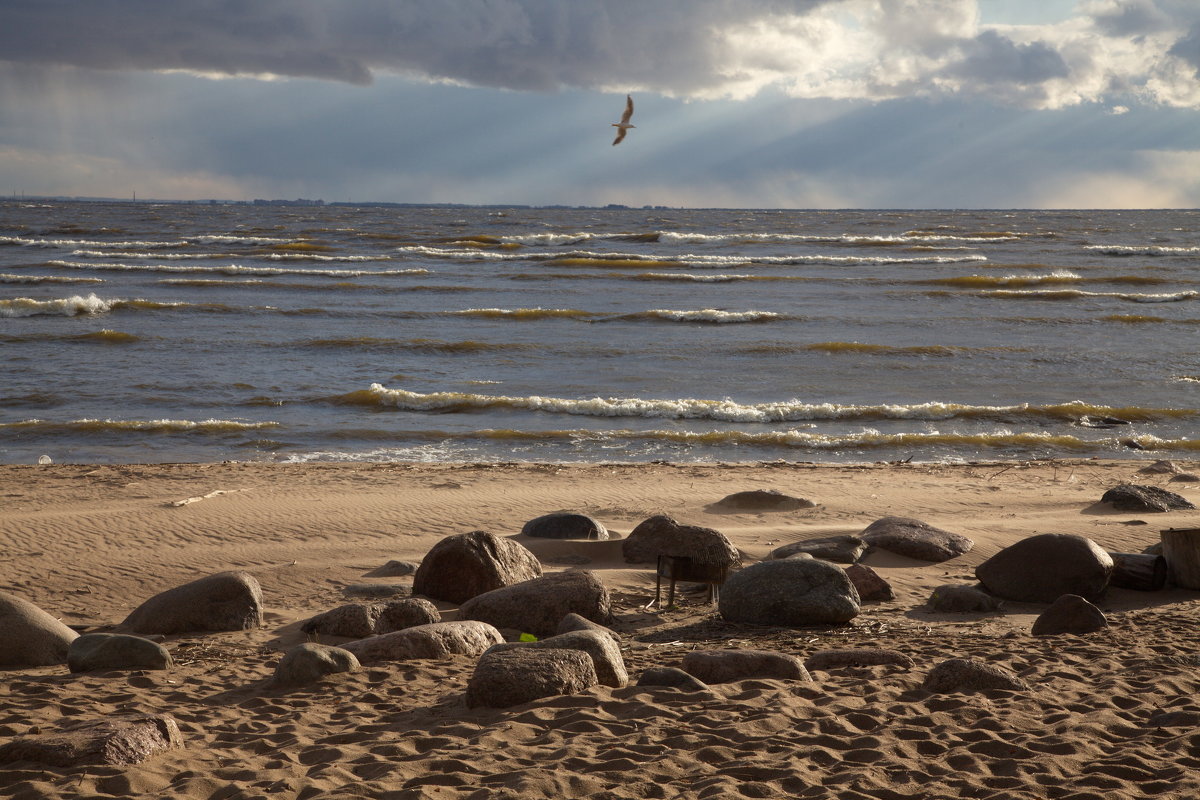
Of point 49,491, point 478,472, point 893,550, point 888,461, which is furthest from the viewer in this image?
point 888,461

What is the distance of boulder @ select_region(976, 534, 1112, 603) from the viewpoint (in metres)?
6.59

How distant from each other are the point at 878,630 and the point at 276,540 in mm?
4972

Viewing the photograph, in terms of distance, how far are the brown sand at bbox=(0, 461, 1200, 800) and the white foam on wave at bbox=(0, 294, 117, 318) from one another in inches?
680

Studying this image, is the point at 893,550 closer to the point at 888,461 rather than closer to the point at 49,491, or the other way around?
the point at 888,461

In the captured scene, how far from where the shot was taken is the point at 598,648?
483cm

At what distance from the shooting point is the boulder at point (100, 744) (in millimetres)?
3828

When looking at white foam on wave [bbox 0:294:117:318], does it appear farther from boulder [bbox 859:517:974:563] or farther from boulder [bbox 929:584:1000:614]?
boulder [bbox 929:584:1000:614]

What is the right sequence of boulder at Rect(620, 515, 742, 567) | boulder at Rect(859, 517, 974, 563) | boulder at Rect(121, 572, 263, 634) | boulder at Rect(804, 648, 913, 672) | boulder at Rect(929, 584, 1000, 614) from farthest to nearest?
boulder at Rect(859, 517, 974, 563) < boulder at Rect(620, 515, 742, 567) < boulder at Rect(929, 584, 1000, 614) < boulder at Rect(121, 572, 263, 634) < boulder at Rect(804, 648, 913, 672)

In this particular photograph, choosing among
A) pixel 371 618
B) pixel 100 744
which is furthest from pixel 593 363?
pixel 100 744

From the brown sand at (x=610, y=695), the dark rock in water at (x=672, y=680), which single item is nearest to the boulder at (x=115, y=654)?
the brown sand at (x=610, y=695)

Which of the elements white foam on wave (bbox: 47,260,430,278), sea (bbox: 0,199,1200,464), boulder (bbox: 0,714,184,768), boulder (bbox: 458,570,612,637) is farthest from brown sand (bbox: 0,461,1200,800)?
white foam on wave (bbox: 47,260,430,278)

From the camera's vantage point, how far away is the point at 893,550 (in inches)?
307

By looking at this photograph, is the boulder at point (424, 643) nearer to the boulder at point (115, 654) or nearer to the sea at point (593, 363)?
the boulder at point (115, 654)

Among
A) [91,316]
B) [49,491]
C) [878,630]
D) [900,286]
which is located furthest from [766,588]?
[900,286]
